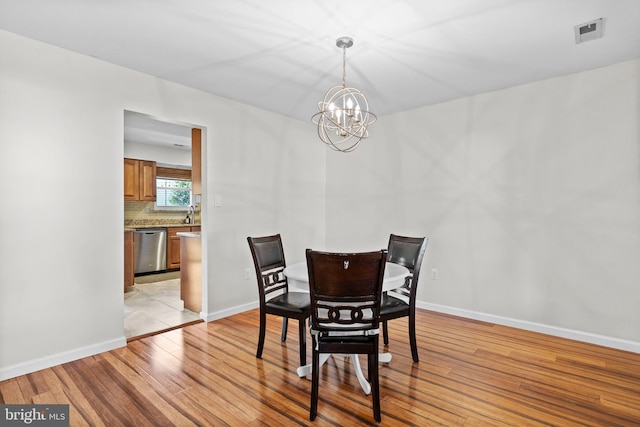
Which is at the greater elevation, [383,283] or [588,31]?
[588,31]

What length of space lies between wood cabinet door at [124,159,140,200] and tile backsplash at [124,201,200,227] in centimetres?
40

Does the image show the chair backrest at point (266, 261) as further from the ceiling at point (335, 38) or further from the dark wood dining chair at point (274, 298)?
the ceiling at point (335, 38)

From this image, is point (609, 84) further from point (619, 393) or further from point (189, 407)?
point (189, 407)

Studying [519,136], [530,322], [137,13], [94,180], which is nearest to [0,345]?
[94,180]

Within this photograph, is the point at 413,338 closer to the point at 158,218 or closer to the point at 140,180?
the point at 140,180

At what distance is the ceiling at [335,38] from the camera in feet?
6.71

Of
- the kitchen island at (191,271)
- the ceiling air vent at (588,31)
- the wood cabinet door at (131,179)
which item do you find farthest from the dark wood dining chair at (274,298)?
the wood cabinet door at (131,179)

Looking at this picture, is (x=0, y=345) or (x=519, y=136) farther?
(x=519, y=136)

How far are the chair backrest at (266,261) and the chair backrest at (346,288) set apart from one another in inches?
33.1

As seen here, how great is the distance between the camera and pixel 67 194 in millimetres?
2600

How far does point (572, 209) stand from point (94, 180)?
4.19 m

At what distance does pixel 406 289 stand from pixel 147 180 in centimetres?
525

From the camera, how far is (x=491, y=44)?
2.48m

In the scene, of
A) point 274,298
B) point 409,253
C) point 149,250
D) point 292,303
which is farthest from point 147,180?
point 409,253
